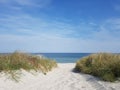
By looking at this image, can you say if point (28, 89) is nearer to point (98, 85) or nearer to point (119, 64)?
point (98, 85)

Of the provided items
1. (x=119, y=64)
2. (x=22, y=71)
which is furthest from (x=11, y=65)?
(x=119, y=64)

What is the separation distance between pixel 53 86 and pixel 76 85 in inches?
34.7

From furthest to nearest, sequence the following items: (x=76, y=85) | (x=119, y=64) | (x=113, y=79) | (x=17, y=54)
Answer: (x=17, y=54) → (x=119, y=64) → (x=113, y=79) → (x=76, y=85)

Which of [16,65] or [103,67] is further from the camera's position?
[103,67]

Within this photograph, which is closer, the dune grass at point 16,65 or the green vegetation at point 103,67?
the dune grass at point 16,65

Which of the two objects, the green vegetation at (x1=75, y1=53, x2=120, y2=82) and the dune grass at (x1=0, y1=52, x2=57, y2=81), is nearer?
the dune grass at (x1=0, y1=52, x2=57, y2=81)

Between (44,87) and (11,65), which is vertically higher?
(11,65)

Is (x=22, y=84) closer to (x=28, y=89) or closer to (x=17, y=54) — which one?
(x=28, y=89)

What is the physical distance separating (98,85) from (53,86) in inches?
67.6

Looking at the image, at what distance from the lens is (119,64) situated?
415 inches

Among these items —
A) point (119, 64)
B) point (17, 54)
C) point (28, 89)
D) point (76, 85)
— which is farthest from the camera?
point (17, 54)

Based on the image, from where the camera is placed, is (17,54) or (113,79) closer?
(113,79)

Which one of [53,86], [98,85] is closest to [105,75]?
[98,85]

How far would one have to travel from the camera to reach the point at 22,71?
1011 cm
